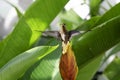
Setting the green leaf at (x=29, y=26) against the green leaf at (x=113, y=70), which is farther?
the green leaf at (x=113, y=70)

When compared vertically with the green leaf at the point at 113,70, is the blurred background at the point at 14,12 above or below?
above

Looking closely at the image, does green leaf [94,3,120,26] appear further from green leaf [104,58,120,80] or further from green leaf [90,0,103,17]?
green leaf [90,0,103,17]

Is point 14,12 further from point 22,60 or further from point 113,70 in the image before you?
point 22,60

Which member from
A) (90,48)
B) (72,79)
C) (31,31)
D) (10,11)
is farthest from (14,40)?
(10,11)

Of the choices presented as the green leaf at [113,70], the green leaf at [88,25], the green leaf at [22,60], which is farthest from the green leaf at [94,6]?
the green leaf at [22,60]

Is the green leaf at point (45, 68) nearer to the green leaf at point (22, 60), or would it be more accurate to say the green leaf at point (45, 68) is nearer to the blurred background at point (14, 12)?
A: the green leaf at point (22, 60)

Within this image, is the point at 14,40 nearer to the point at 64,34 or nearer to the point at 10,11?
the point at 64,34

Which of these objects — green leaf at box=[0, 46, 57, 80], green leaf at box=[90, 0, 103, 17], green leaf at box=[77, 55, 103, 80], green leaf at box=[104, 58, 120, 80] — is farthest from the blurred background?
green leaf at box=[0, 46, 57, 80]
